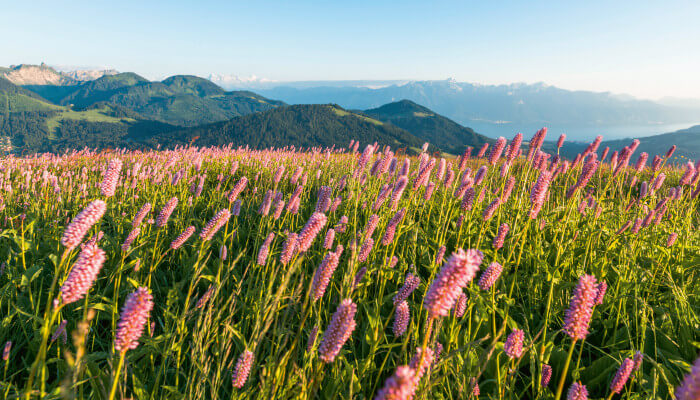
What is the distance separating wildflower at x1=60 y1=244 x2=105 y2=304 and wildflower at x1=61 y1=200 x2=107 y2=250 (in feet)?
0.67

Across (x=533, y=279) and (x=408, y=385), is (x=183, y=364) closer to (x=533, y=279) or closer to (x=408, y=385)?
(x=408, y=385)

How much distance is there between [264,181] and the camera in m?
7.77

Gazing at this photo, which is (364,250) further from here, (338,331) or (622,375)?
(622,375)

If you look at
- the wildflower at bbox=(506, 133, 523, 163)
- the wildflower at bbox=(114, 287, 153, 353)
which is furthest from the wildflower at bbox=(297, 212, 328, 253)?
the wildflower at bbox=(506, 133, 523, 163)

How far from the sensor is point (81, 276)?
1211mm

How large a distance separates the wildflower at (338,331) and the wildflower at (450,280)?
35 centimetres

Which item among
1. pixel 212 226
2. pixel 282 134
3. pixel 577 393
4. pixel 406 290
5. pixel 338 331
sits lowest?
pixel 282 134

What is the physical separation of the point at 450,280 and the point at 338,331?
0.56m

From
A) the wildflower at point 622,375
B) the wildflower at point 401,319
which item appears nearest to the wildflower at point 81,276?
the wildflower at point 401,319

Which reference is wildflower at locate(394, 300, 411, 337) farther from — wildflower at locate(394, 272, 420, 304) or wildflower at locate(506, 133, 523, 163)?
wildflower at locate(506, 133, 523, 163)

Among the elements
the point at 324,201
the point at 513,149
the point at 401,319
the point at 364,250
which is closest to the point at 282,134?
the point at 513,149

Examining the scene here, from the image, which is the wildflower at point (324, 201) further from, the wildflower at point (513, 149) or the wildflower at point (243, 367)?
the wildflower at point (513, 149)

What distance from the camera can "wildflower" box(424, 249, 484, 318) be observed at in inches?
45.4

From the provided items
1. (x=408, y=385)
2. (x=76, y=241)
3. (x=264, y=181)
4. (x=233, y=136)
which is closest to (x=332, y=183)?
(x=264, y=181)
